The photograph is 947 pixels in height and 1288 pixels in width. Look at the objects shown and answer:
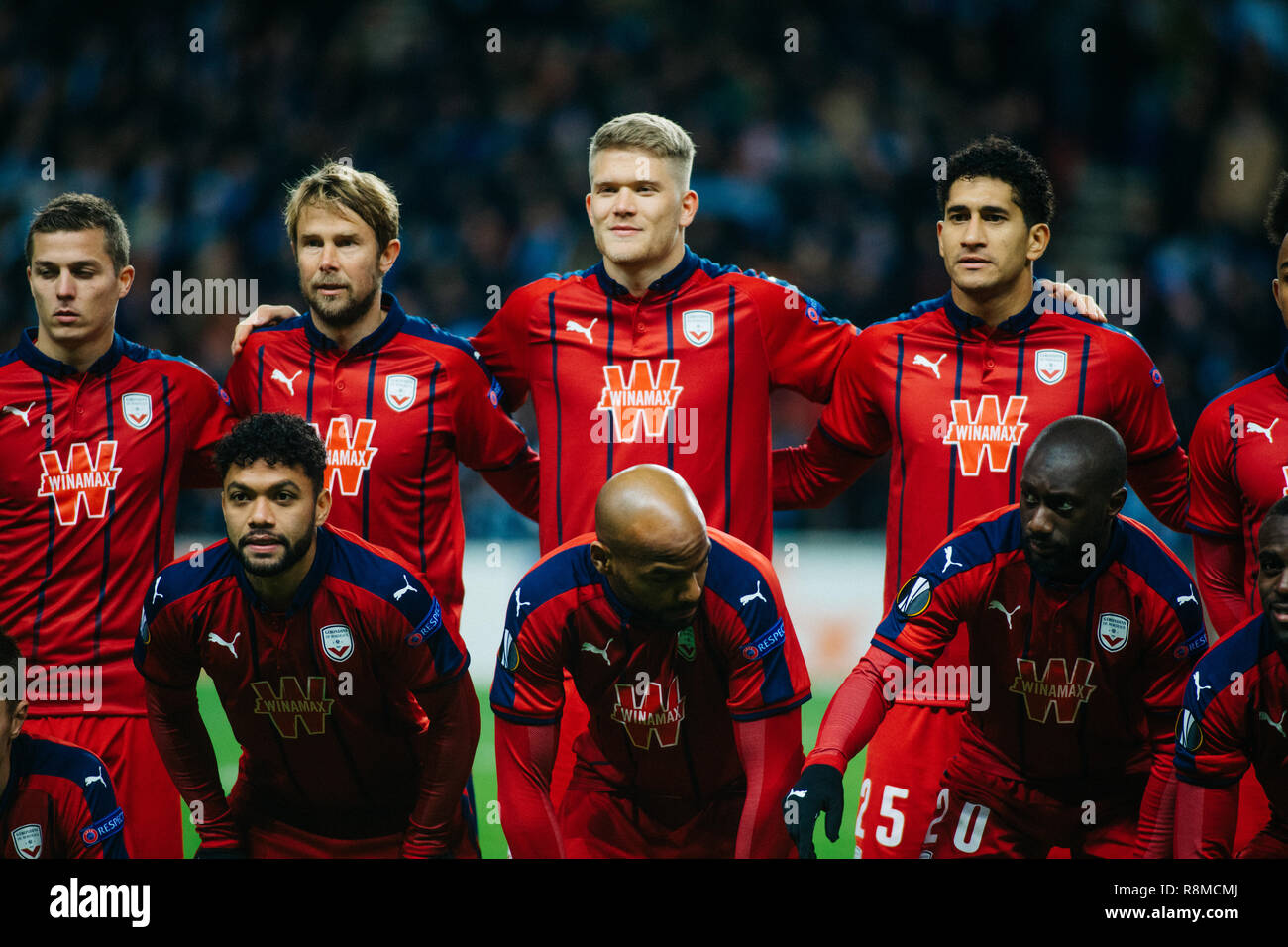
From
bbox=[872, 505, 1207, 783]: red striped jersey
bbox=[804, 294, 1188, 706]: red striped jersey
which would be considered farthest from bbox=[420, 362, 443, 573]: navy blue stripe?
bbox=[872, 505, 1207, 783]: red striped jersey

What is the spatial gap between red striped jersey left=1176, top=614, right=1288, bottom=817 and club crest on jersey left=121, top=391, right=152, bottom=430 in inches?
123

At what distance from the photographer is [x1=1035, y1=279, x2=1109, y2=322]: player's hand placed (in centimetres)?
444

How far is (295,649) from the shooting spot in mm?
3986

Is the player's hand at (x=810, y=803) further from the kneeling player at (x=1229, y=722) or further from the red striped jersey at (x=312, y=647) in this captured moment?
the red striped jersey at (x=312, y=647)

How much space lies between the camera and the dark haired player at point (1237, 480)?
13.8 ft

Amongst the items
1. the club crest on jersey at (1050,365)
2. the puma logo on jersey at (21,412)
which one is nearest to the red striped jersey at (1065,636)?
the club crest on jersey at (1050,365)

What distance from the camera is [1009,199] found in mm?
4375

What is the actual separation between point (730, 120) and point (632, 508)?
7.12m

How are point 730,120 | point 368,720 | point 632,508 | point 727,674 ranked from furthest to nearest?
point 730,120 → point 368,720 → point 727,674 → point 632,508

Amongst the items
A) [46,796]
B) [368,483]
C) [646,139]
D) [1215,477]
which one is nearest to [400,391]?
[368,483]

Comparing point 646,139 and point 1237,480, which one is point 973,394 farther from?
point 646,139

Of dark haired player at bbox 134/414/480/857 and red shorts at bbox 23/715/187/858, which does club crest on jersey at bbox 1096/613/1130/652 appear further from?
red shorts at bbox 23/715/187/858

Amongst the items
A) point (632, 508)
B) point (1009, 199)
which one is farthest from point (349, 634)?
point (1009, 199)
